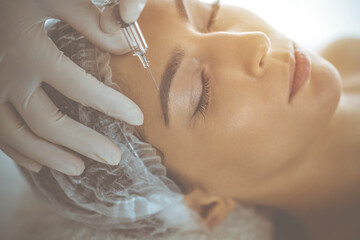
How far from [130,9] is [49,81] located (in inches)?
12.9

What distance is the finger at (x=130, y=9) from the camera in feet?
2.27

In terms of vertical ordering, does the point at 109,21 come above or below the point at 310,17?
above

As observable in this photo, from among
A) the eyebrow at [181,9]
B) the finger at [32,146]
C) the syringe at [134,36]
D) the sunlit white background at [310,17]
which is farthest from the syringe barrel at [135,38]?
the sunlit white background at [310,17]

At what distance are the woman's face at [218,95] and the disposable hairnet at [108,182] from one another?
71mm

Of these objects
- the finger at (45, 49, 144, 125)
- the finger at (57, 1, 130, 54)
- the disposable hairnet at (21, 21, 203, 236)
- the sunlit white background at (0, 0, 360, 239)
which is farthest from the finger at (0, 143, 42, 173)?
the sunlit white background at (0, 0, 360, 239)

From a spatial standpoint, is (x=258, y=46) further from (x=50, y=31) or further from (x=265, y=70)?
(x=50, y=31)

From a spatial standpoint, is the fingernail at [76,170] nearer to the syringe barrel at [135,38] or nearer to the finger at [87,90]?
the finger at [87,90]

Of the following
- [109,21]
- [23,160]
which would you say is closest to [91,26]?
[109,21]

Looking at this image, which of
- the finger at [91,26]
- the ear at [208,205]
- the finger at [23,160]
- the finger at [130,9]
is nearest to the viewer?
the finger at [130,9]

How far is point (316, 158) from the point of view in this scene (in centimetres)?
107

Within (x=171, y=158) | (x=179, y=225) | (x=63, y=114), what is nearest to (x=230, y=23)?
(x=171, y=158)

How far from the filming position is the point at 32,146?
86 cm

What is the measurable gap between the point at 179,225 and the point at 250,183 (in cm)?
46

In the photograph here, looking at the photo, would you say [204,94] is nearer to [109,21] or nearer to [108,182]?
[109,21]
